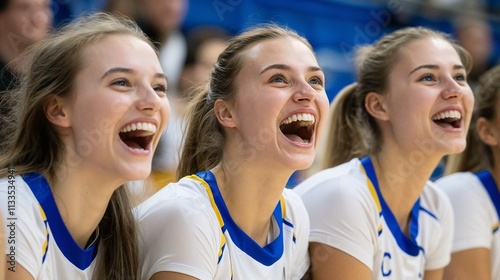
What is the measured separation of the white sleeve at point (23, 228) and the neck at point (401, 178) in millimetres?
1352

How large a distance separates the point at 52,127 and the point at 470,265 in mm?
1847

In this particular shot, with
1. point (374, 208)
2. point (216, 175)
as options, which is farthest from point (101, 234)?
point (374, 208)

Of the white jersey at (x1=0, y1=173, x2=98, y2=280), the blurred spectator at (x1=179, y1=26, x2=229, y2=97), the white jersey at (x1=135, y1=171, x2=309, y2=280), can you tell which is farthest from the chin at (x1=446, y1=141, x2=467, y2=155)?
the blurred spectator at (x1=179, y1=26, x2=229, y2=97)

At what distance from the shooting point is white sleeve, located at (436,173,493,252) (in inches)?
124

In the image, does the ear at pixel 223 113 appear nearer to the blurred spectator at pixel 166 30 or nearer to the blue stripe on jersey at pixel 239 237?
the blue stripe on jersey at pixel 239 237

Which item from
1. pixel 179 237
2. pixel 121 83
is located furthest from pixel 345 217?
pixel 121 83

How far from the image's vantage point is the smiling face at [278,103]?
236cm

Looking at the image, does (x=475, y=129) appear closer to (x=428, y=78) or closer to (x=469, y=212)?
(x=469, y=212)

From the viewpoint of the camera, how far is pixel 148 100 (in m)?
2.11

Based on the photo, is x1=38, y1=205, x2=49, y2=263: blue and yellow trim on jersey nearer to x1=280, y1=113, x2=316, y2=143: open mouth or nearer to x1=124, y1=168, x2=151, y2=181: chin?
x1=124, y1=168, x2=151, y2=181: chin

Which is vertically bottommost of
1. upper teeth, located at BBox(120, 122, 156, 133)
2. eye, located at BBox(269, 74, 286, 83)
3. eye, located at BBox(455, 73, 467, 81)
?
upper teeth, located at BBox(120, 122, 156, 133)

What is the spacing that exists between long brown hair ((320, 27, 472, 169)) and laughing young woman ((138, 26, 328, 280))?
521mm

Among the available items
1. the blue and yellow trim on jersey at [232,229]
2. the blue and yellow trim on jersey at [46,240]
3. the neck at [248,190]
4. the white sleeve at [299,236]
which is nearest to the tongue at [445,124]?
the white sleeve at [299,236]

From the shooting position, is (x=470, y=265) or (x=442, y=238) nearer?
(x=442, y=238)
